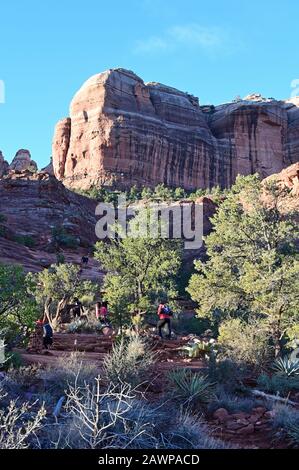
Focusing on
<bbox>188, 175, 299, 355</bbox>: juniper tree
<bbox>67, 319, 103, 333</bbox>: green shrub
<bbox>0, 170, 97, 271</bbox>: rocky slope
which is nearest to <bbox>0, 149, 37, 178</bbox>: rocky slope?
<bbox>0, 170, 97, 271</bbox>: rocky slope

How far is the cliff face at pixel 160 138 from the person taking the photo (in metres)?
64.8

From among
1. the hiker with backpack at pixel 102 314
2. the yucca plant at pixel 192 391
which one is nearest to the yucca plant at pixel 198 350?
the yucca plant at pixel 192 391

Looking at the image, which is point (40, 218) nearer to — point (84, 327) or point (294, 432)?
point (84, 327)

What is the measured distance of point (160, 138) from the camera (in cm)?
6619

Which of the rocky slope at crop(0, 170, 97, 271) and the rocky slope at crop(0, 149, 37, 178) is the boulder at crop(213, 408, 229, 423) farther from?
the rocky slope at crop(0, 149, 37, 178)

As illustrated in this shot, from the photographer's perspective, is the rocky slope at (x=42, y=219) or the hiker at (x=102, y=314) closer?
the hiker at (x=102, y=314)

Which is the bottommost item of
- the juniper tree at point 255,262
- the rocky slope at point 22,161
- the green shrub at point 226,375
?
the green shrub at point 226,375

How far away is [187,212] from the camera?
39.3 m

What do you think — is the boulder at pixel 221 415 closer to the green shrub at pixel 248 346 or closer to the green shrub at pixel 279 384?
the green shrub at pixel 279 384

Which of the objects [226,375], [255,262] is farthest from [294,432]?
[255,262]

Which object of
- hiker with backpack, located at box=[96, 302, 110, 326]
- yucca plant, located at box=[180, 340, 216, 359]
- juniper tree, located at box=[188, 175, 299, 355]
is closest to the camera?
juniper tree, located at box=[188, 175, 299, 355]

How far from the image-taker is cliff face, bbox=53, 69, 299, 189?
64812 millimetres

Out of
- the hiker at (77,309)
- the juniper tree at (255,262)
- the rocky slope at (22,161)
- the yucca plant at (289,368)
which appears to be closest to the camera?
the yucca plant at (289,368)

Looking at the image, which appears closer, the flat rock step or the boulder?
the boulder
